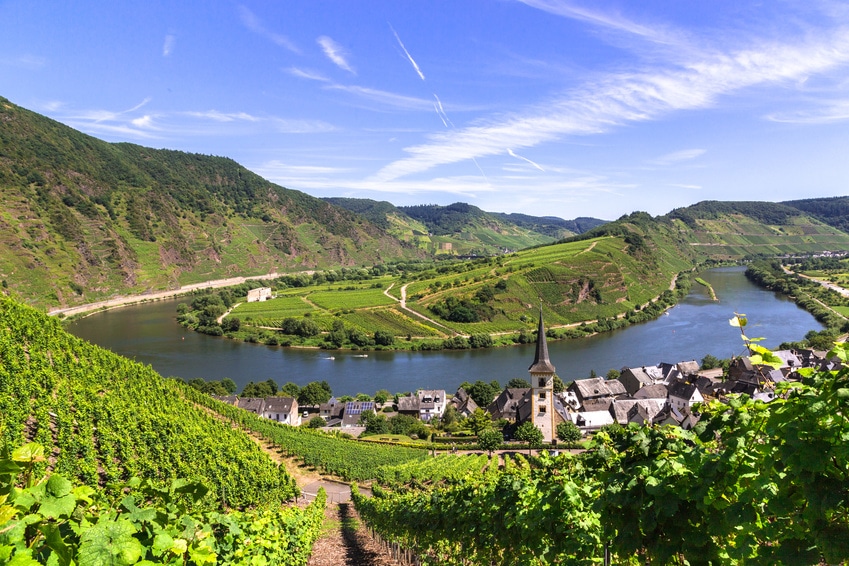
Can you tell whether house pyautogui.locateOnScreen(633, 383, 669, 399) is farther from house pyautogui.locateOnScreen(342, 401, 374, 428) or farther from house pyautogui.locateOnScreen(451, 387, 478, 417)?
house pyautogui.locateOnScreen(342, 401, 374, 428)

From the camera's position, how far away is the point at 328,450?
95.2ft

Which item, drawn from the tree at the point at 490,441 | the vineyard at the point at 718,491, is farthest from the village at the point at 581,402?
the vineyard at the point at 718,491

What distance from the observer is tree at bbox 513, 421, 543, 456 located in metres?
32.6

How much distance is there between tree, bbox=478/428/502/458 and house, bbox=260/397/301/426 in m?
18.2

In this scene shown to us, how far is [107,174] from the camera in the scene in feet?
506

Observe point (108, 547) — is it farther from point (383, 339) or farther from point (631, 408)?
point (383, 339)

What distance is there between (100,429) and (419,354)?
5479cm

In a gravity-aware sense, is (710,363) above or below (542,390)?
below

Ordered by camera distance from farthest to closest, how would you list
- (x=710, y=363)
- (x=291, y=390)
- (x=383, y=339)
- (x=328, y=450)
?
(x=383, y=339), (x=710, y=363), (x=291, y=390), (x=328, y=450)

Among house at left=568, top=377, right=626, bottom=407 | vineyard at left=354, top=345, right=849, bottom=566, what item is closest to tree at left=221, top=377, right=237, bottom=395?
house at left=568, top=377, right=626, bottom=407

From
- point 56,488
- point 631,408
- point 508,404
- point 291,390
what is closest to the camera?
point 56,488

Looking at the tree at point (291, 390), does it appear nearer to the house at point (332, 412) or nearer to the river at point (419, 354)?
the house at point (332, 412)

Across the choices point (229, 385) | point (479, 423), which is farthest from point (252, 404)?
point (479, 423)

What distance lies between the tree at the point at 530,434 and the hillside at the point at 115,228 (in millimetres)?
90509
